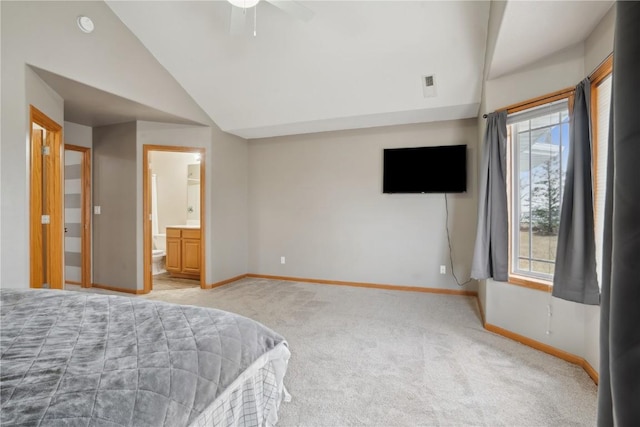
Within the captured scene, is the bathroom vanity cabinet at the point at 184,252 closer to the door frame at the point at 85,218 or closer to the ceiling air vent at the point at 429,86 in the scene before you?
the door frame at the point at 85,218

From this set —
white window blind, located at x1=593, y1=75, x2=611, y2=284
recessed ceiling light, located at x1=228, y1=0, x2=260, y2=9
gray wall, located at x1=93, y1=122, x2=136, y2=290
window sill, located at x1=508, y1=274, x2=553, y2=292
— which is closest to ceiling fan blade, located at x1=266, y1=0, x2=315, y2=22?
recessed ceiling light, located at x1=228, y1=0, x2=260, y2=9

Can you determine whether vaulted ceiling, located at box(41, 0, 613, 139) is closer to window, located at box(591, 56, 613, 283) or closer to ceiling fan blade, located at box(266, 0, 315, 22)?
ceiling fan blade, located at box(266, 0, 315, 22)

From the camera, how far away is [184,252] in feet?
16.6

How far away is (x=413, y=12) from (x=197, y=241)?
4.33 metres

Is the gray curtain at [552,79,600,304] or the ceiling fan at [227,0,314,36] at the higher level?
the ceiling fan at [227,0,314,36]

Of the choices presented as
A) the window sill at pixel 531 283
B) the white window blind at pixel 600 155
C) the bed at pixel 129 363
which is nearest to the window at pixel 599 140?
the white window blind at pixel 600 155

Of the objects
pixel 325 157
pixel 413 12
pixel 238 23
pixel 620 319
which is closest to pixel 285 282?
pixel 325 157

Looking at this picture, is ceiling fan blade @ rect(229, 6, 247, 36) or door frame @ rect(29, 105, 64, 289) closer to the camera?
ceiling fan blade @ rect(229, 6, 247, 36)

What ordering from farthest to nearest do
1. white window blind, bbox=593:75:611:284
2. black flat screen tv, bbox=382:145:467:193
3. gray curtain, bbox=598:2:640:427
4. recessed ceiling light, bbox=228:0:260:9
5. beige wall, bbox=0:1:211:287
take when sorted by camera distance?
black flat screen tv, bbox=382:145:467:193 < beige wall, bbox=0:1:211:287 < recessed ceiling light, bbox=228:0:260:9 < white window blind, bbox=593:75:611:284 < gray curtain, bbox=598:2:640:427

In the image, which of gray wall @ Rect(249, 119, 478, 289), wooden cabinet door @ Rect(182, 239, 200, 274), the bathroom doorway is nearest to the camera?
gray wall @ Rect(249, 119, 478, 289)

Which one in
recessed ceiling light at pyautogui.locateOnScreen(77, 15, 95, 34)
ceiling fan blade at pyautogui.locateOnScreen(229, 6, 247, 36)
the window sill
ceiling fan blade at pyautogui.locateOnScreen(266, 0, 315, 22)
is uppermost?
recessed ceiling light at pyautogui.locateOnScreen(77, 15, 95, 34)

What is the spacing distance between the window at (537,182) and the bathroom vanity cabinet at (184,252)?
443cm

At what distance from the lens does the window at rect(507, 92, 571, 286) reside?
2.50 meters

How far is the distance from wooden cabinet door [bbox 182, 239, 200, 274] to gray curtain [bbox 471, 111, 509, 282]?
4.09 metres
